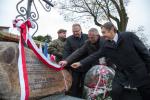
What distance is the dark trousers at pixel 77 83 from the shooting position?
5.69 metres

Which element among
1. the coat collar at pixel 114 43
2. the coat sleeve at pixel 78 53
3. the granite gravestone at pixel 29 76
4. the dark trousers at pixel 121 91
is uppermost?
the coat collar at pixel 114 43

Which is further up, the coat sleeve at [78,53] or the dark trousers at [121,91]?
the coat sleeve at [78,53]

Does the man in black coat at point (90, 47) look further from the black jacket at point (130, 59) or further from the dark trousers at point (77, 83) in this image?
the black jacket at point (130, 59)

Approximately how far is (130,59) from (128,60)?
1.3 inches

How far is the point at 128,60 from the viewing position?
15.7ft

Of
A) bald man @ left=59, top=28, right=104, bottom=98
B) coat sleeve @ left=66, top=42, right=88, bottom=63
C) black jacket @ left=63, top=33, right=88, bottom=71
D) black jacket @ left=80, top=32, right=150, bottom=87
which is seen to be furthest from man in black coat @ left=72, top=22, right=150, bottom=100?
black jacket @ left=63, top=33, right=88, bottom=71

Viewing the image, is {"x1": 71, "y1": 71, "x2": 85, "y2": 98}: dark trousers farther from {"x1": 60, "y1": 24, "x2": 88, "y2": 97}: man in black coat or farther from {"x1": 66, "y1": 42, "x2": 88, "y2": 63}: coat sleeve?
{"x1": 66, "y1": 42, "x2": 88, "y2": 63}: coat sleeve

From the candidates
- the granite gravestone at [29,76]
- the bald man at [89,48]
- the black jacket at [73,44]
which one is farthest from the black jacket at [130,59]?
the black jacket at [73,44]

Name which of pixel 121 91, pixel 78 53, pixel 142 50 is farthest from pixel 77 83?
pixel 142 50

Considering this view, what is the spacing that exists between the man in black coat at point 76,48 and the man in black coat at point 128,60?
89 centimetres

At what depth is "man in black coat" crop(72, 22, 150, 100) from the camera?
473cm

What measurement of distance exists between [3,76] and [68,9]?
1905 cm

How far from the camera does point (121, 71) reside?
4867 millimetres

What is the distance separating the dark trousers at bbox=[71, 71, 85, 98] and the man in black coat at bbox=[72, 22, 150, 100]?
3.07 feet
